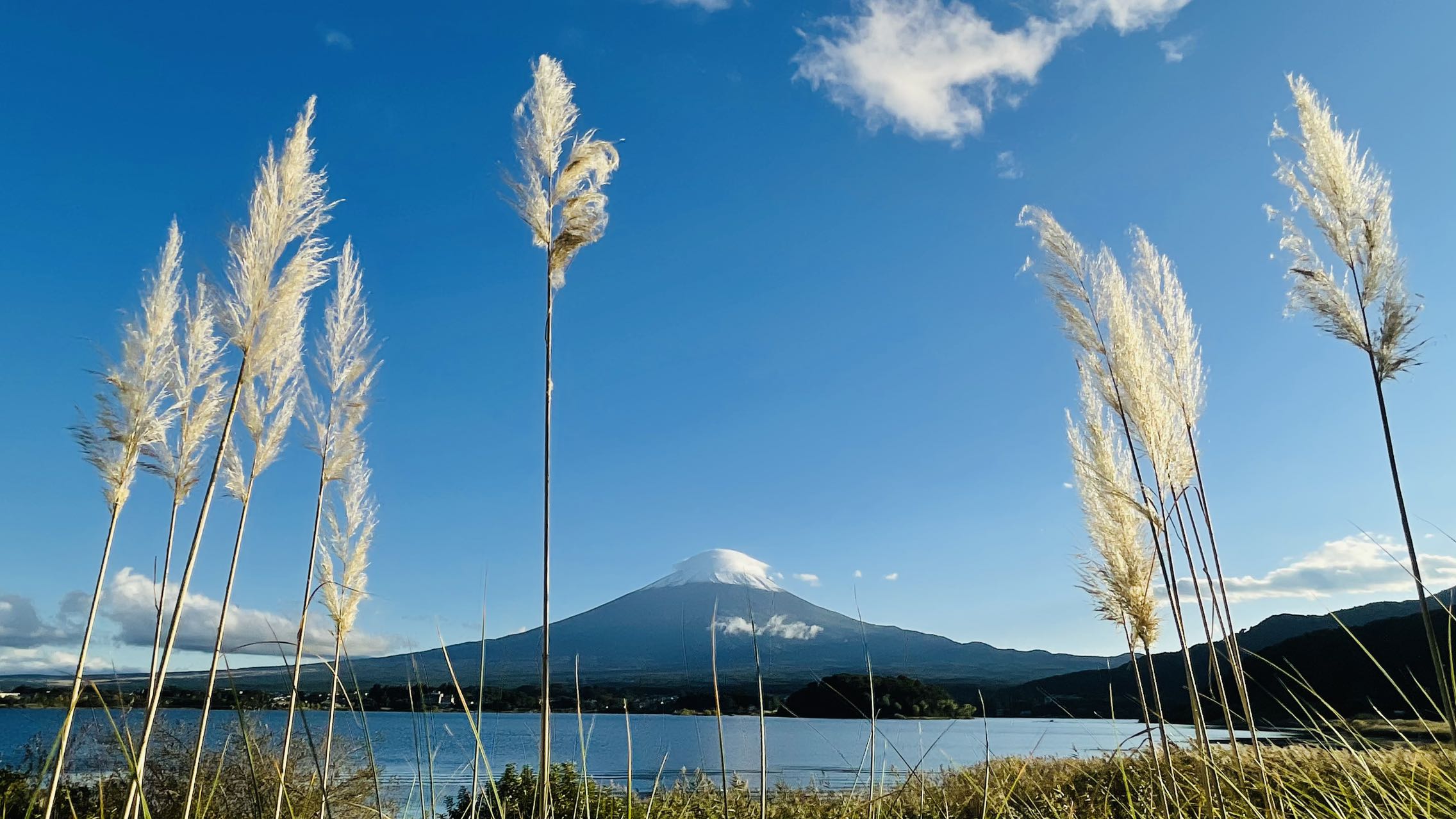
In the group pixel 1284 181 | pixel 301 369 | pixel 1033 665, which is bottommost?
pixel 1033 665

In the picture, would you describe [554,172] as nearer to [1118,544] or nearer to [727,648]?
[1118,544]

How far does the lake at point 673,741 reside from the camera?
2.82 metres

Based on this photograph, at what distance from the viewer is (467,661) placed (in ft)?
124

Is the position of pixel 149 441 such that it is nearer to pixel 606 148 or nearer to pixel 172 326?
pixel 172 326

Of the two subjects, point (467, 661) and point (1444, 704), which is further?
point (467, 661)

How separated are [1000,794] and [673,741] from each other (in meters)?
42.0

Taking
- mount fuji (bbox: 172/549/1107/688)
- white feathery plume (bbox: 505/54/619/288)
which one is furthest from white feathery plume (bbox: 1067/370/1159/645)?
mount fuji (bbox: 172/549/1107/688)

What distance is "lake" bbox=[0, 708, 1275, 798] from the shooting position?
2.82 m

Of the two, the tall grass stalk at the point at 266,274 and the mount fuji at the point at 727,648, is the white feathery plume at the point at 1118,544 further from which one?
the mount fuji at the point at 727,648

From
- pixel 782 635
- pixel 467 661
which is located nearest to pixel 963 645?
pixel 782 635

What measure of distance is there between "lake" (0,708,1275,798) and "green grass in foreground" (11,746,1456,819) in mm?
164

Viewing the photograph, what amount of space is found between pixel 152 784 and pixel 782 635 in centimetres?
3985

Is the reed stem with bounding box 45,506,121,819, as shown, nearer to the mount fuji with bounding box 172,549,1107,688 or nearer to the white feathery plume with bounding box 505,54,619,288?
the white feathery plume with bounding box 505,54,619,288

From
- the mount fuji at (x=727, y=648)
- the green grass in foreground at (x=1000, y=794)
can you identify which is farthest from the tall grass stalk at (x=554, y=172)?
the mount fuji at (x=727, y=648)
